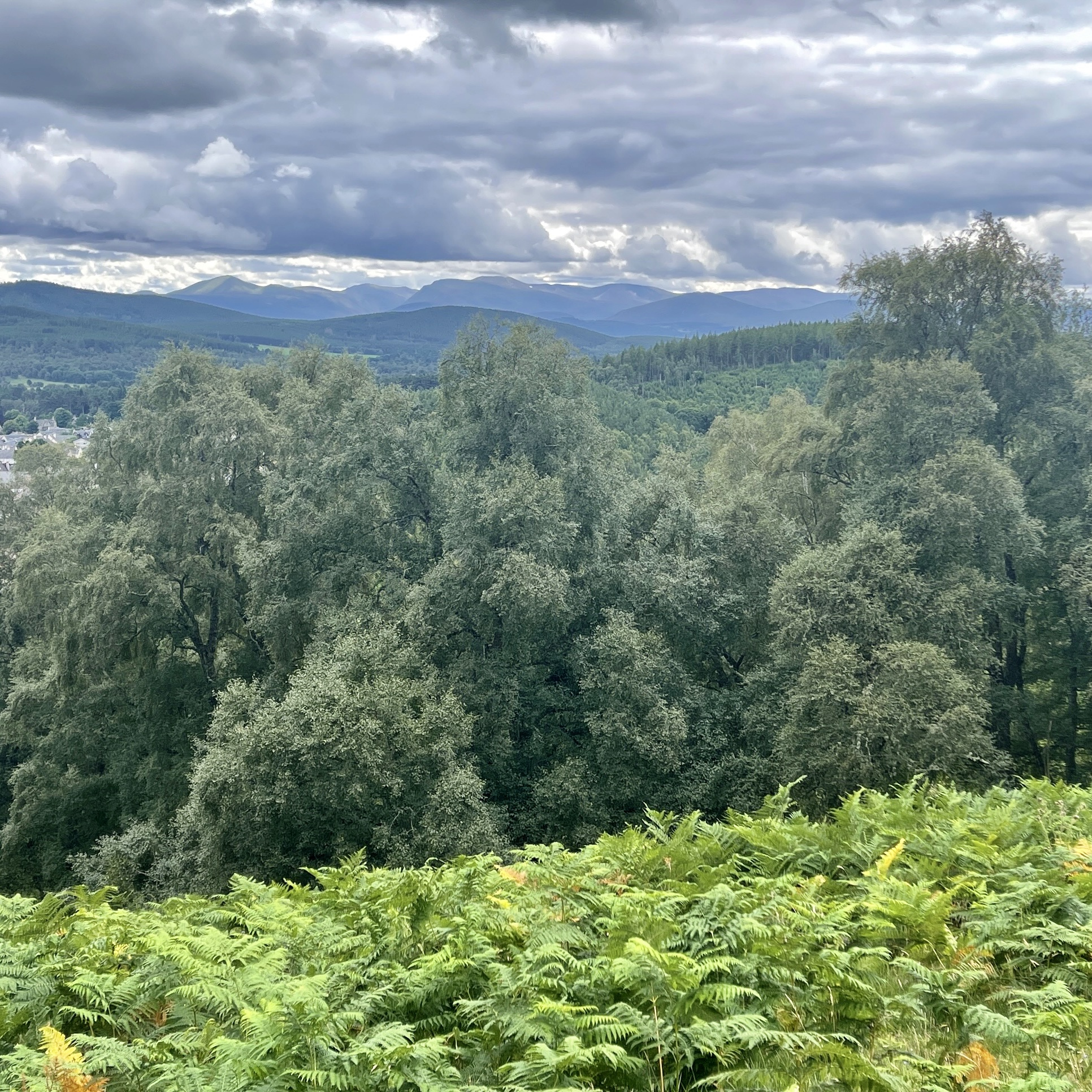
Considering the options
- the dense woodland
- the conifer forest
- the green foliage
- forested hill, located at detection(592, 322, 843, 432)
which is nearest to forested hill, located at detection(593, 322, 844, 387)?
forested hill, located at detection(592, 322, 843, 432)

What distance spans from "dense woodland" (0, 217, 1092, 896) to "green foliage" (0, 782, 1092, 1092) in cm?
857

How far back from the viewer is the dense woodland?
1770 centimetres

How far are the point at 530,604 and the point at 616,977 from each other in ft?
48.5

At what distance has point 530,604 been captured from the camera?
65.9 ft

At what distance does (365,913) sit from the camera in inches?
314

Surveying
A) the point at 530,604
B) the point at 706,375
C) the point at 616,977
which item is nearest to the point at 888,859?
the point at 616,977

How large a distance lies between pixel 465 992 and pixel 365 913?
2189mm

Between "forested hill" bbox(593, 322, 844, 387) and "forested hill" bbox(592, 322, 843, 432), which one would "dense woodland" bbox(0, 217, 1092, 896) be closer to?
"forested hill" bbox(592, 322, 843, 432)

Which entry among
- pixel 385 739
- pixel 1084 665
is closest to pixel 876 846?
pixel 385 739

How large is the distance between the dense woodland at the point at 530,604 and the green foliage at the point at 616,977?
8571 mm

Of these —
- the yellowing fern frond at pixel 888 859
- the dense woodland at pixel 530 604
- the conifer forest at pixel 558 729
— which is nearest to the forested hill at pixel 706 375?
the dense woodland at pixel 530 604

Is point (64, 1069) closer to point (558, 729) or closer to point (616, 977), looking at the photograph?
point (616, 977)

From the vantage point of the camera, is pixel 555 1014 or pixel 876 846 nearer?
pixel 555 1014

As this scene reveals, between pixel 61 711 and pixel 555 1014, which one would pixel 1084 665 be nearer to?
pixel 555 1014
